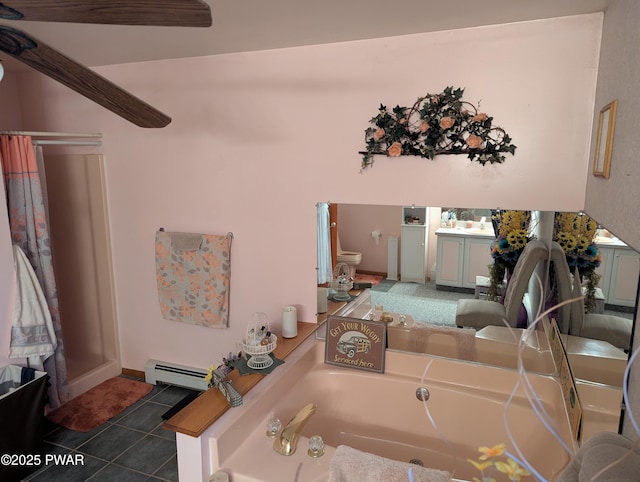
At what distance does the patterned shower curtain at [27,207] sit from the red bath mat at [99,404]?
1.15 ft

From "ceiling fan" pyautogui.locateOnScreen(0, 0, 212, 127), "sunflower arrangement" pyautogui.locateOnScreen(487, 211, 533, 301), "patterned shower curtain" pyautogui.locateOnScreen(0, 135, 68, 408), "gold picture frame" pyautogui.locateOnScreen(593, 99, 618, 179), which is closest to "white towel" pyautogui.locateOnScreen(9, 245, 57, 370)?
"patterned shower curtain" pyautogui.locateOnScreen(0, 135, 68, 408)

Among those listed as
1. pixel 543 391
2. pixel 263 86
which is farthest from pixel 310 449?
pixel 263 86

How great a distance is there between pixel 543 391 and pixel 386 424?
768 mm

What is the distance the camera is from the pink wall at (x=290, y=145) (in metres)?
1.88

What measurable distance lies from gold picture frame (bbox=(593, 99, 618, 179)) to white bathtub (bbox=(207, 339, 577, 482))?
1008 millimetres

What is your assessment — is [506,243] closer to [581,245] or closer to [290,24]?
[581,245]

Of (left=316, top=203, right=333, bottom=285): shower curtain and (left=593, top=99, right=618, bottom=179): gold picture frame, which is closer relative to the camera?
(left=593, top=99, right=618, bottom=179): gold picture frame

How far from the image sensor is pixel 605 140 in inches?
56.9

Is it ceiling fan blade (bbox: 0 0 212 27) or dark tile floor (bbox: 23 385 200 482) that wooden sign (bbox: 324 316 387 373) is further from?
ceiling fan blade (bbox: 0 0 212 27)

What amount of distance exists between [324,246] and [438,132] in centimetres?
87

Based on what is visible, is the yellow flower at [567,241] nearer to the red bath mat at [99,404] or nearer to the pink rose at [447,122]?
the pink rose at [447,122]

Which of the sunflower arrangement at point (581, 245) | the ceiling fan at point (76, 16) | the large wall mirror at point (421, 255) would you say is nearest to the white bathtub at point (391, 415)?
the large wall mirror at point (421, 255)

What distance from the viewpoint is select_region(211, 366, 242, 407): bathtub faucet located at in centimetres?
178

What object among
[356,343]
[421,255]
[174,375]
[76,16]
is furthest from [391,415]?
[76,16]
